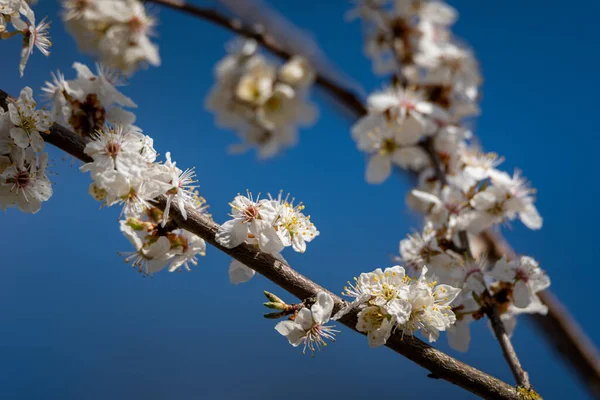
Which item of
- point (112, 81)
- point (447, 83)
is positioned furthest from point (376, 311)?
point (447, 83)

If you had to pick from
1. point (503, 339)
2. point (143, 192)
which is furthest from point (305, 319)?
point (503, 339)

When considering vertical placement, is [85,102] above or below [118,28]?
below

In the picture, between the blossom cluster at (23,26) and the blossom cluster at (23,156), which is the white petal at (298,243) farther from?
the blossom cluster at (23,26)

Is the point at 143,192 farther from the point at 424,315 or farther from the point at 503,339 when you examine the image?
the point at 503,339

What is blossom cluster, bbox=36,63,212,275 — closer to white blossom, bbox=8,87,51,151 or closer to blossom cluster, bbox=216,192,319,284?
white blossom, bbox=8,87,51,151

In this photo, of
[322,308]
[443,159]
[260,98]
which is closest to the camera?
[322,308]

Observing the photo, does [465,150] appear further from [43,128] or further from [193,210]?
[43,128]

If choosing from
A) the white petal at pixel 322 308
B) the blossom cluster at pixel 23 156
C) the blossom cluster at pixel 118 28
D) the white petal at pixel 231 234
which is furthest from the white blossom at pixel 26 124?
the blossom cluster at pixel 118 28
